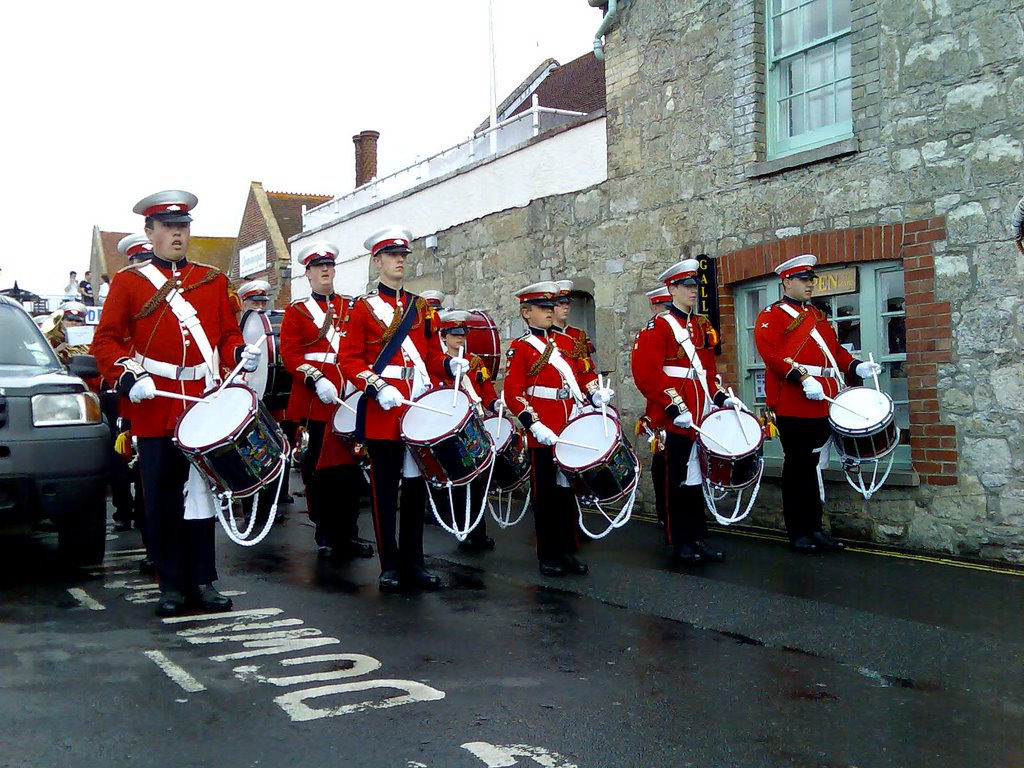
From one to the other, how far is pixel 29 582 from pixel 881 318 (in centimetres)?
610

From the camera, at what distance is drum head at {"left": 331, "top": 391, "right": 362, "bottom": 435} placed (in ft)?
24.6

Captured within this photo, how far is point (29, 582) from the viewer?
6.66 m

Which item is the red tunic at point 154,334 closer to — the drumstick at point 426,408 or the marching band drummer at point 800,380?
the drumstick at point 426,408

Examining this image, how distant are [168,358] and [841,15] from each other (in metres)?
5.87

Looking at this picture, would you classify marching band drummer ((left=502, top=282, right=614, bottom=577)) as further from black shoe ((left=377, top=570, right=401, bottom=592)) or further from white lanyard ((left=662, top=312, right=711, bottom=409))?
black shoe ((left=377, top=570, right=401, bottom=592))

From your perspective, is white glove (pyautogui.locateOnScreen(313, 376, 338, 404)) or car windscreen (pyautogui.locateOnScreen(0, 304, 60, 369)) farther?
car windscreen (pyautogui.locateOnScreen(0, 304, 60, 369))

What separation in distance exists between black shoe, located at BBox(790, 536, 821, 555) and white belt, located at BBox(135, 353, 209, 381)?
172 inches

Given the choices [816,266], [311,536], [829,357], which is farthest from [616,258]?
[311,536]

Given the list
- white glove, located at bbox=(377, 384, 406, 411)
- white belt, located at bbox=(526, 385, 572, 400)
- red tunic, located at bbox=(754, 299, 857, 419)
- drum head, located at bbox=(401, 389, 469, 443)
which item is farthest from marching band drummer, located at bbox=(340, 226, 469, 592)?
red tunic, located at bbox=(754, 299, 857, 419)

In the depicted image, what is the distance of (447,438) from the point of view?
624 centimetres

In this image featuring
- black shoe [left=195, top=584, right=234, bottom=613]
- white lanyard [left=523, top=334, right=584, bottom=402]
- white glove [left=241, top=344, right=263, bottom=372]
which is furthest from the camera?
white lanyard [left=523, top=334, right=584, bottom=402]

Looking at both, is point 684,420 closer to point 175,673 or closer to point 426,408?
point 426,408

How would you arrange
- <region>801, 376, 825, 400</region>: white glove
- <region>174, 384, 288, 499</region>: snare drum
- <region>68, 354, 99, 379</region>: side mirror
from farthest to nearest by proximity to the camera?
<region>801, 376, 825, 400</region>: white glove, <region>68, 354, 99, 379</region>: side mirror, <region>174, 384, 288, 499</region>: snare drum

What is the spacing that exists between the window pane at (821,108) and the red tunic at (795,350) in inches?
72.0
